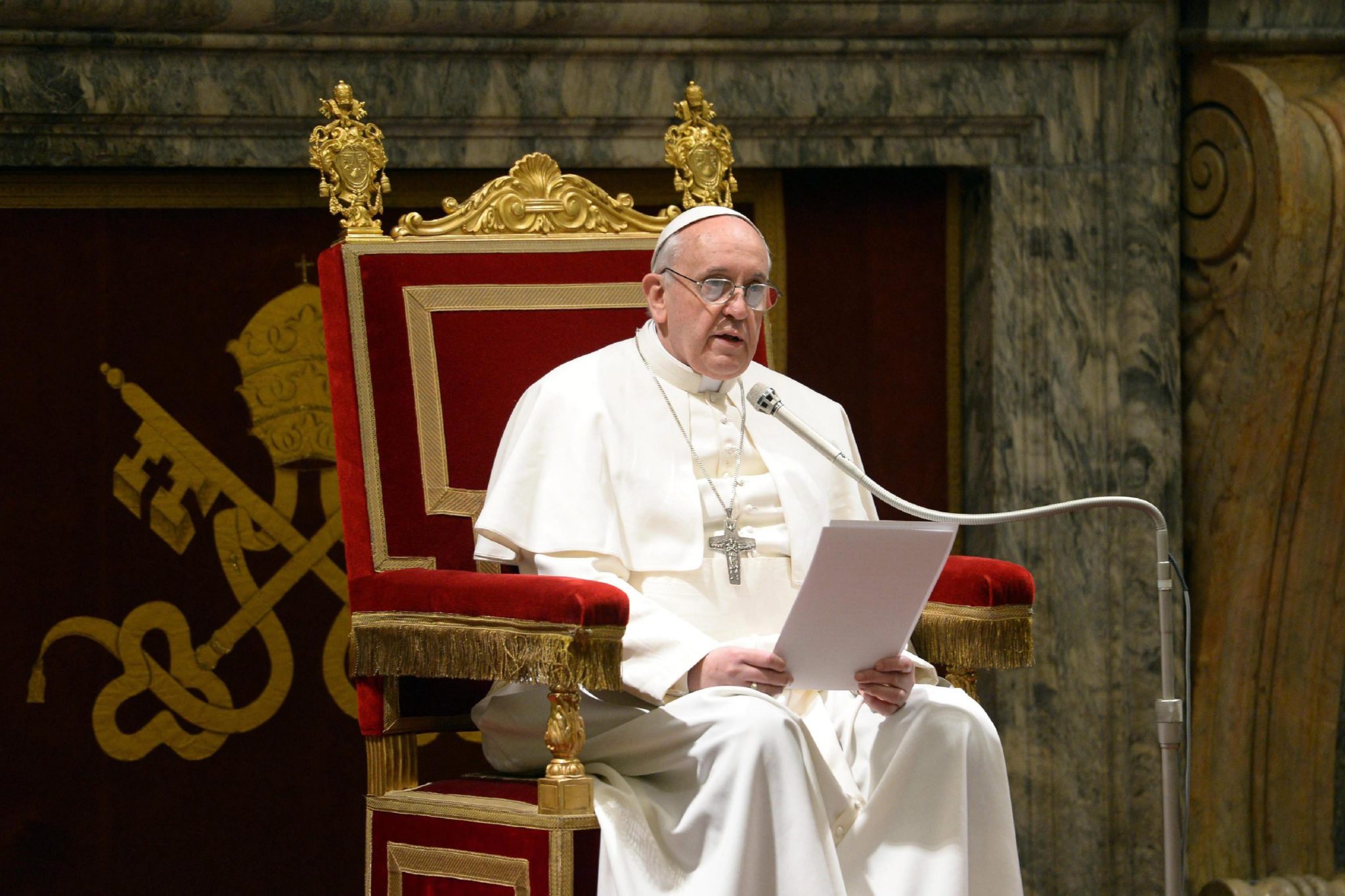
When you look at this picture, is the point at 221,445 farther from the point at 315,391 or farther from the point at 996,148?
the point at 996,148

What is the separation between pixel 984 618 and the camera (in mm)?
3176

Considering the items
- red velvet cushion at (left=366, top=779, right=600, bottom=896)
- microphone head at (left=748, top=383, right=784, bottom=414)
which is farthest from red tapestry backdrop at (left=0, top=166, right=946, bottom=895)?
microphone head at (left=748, top=383, right=784, bottom=414)

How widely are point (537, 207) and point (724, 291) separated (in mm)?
587

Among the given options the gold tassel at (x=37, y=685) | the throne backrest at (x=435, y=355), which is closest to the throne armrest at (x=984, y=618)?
the throne backrest at (x=435, y=355)

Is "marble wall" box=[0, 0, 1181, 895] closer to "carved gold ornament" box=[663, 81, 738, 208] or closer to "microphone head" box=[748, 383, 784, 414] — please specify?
"carved gold ornament" box=[663, 81, 738, 208]

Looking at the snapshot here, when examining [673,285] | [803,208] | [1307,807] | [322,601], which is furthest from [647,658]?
[1307,807]

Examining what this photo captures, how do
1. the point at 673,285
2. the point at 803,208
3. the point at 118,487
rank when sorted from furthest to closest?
the point at 803,208, the point at 118,487, the point at 673,285

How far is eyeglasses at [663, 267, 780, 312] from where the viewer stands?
3.23 meters

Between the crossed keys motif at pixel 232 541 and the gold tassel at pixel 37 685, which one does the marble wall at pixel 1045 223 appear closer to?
the crossed keys motif at pixel 232 541

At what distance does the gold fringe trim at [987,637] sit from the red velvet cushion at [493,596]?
0.72 metres

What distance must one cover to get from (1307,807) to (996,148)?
181cm

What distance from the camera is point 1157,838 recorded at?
459 cm

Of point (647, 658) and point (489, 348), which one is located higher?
point (489, 348)

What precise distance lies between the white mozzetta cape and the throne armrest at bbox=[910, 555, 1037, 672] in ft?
0.90
